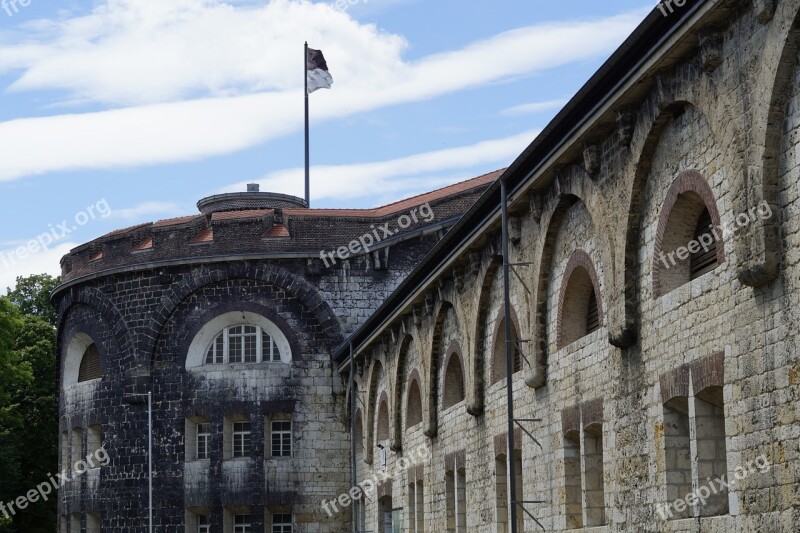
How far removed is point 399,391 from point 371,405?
144 inches

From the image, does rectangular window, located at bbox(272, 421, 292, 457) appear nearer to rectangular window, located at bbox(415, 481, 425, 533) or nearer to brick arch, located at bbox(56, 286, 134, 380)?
brick arch, located at bbox(56, 286, 134, 380)

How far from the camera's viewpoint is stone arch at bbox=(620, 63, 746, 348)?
12461 millimetres

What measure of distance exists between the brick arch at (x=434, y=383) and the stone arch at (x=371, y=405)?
590 centimetres

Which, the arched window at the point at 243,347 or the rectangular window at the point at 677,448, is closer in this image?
the rectangular window at the point at 677,448

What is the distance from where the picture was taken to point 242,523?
35938 millimetres

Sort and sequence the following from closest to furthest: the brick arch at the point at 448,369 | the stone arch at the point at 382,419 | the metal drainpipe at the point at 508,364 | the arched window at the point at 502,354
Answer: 1. the metal drainpipe at the point at 508,364
2. the arched window at the point at 502,354
3. the brick arch at the point at 448,369
4. the stone arch at the point at 382,419

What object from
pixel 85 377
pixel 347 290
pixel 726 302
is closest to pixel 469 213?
pixel 726 302

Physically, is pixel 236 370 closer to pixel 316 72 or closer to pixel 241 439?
pixel 241 439

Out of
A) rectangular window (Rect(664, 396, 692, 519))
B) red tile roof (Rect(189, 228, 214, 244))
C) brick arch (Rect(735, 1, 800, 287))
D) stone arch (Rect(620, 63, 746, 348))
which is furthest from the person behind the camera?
red tile roof (Rect(189, 228, 214, 244))

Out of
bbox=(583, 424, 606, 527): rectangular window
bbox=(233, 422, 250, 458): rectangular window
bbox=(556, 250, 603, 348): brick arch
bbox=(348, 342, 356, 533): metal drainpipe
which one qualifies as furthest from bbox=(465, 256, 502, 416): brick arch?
bbox=(233, 422, 250, 458): rectangular window

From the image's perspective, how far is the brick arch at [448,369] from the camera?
933 inches

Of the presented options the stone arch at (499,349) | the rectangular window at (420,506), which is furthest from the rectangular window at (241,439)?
the stone arch at (499,349)

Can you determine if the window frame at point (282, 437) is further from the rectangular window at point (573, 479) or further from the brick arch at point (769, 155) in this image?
the brick arch at point (769, 155)

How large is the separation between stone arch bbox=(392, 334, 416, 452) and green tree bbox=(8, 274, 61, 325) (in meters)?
31.2
